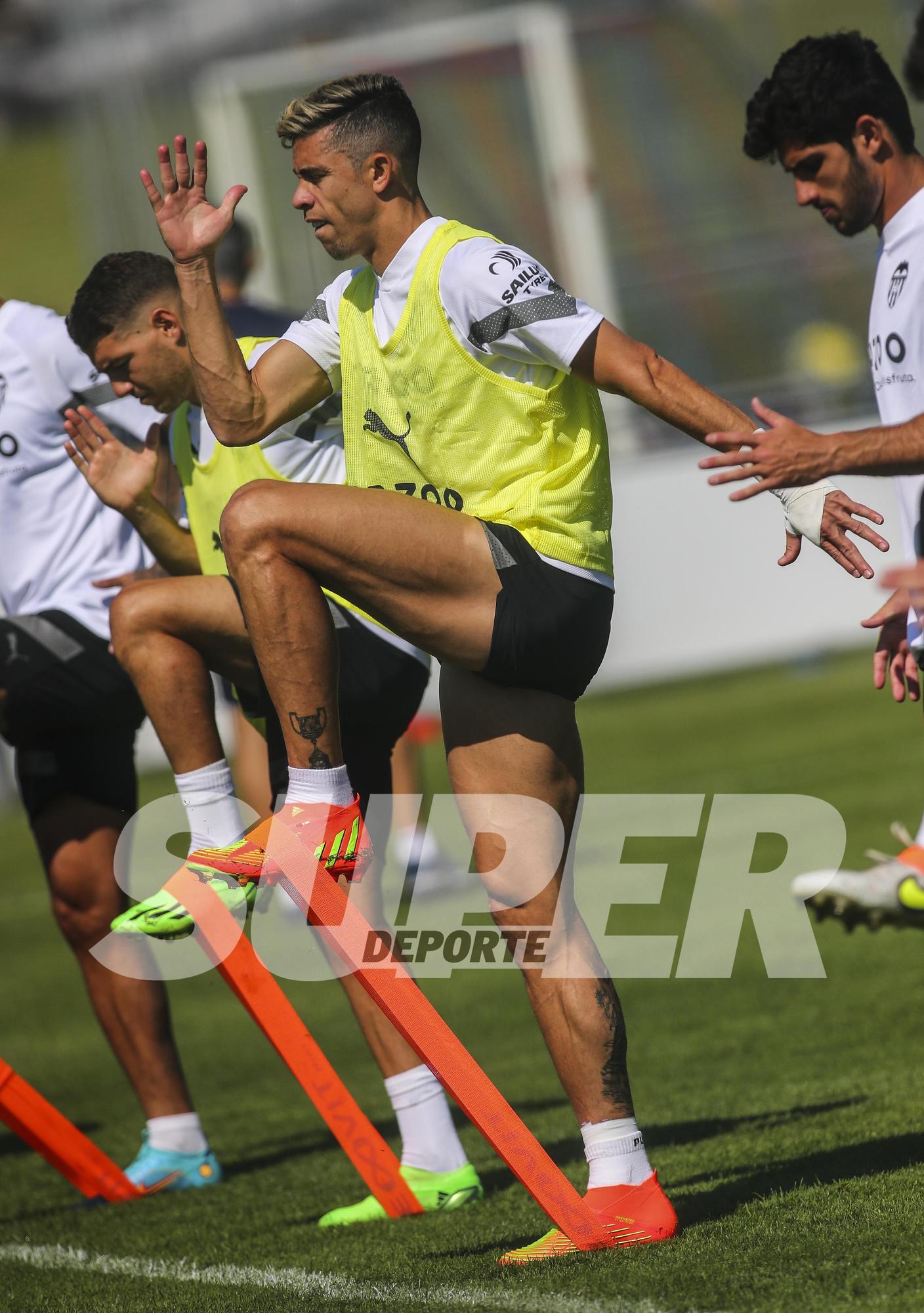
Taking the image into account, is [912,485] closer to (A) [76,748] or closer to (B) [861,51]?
(B) [861,51]

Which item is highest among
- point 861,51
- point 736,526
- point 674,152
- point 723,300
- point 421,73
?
point 861,51

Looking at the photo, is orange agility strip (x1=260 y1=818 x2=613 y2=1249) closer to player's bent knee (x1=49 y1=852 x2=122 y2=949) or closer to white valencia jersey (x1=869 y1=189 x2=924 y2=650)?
white valencia jersey (x1=869 y1=189 x2=924 y2=650)

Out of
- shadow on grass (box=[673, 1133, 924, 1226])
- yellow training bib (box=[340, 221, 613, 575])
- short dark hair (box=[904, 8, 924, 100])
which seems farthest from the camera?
short dark hair (box=[904, 8, 924, 100])

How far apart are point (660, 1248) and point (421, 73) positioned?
813 inches

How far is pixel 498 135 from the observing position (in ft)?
73.5

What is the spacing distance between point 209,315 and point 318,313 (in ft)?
1.20

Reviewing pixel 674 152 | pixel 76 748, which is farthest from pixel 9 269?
pixel 76 748

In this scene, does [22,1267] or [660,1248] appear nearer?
[660,1248]

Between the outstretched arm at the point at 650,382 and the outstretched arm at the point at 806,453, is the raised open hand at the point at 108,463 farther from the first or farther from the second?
the outstretched arm at the point at 806,453

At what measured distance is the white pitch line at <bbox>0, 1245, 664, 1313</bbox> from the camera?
3.59 metres

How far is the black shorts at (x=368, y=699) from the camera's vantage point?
484 cm

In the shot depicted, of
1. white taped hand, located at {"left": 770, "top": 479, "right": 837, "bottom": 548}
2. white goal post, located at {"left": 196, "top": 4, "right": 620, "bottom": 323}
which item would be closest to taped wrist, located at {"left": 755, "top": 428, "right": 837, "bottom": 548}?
white taped hand, located at {"left": 770, "top": 479, "right": 837, "bottom": 548}

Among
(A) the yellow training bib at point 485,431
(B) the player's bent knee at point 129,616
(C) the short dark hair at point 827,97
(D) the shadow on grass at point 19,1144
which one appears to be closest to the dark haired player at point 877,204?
(C) the short dark hair at point 827,97

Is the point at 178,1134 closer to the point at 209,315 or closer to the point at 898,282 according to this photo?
the point at 209,315
